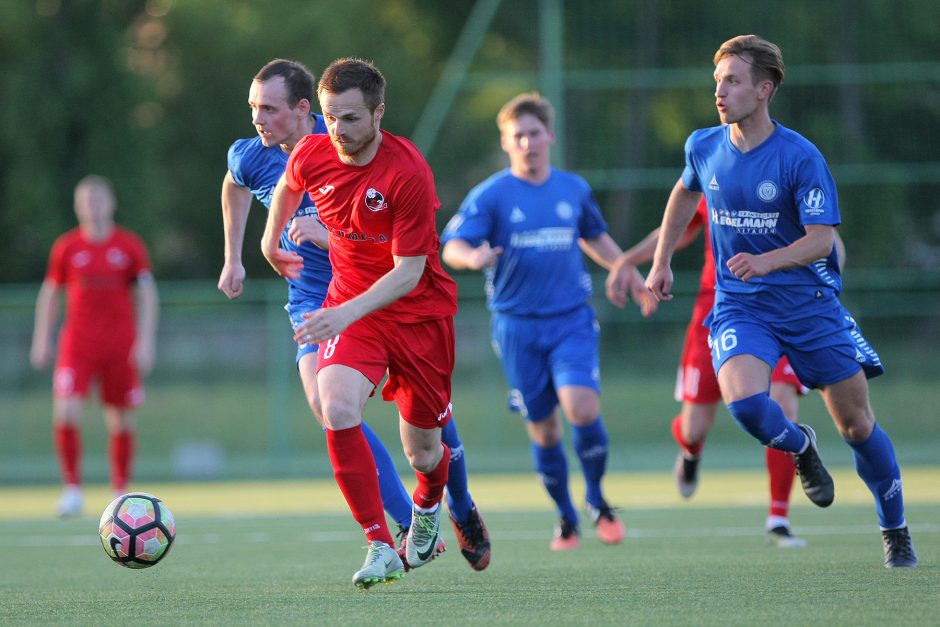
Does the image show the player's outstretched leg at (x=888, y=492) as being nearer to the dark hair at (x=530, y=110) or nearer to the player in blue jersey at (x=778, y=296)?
the player in blue jersey at (x=778, y=296)

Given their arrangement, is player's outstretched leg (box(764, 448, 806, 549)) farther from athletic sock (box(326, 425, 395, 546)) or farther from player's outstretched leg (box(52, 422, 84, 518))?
player's outstretched leg (box(52, 422, 84, 518))

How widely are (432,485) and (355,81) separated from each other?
1.76 m

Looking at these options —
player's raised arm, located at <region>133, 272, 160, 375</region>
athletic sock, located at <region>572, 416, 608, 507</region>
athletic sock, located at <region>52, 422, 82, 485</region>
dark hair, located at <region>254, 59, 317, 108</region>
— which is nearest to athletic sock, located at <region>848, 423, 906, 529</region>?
athletic sock, located at <region>572, 416, 608, 507</region>

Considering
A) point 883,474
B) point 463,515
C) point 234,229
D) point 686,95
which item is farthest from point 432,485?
point 686,95

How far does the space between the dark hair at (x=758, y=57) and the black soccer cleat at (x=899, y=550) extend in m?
2.03

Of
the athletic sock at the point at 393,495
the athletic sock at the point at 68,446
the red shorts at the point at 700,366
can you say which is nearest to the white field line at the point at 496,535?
the red shorts at the point at 700,366

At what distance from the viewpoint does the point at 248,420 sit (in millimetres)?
16969

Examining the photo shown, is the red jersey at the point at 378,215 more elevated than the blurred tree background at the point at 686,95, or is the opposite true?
the blurred tree background at the point at 686,95

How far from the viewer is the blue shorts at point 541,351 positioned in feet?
27.5

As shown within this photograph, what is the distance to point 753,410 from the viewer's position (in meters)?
6.09

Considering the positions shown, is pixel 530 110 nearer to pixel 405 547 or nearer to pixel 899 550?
pixel 405 547

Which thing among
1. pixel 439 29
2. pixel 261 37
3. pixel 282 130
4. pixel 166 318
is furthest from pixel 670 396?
pixel 261 37

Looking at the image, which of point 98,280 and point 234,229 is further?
point 98,280

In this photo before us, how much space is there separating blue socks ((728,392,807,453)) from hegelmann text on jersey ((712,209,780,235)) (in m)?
0.71
